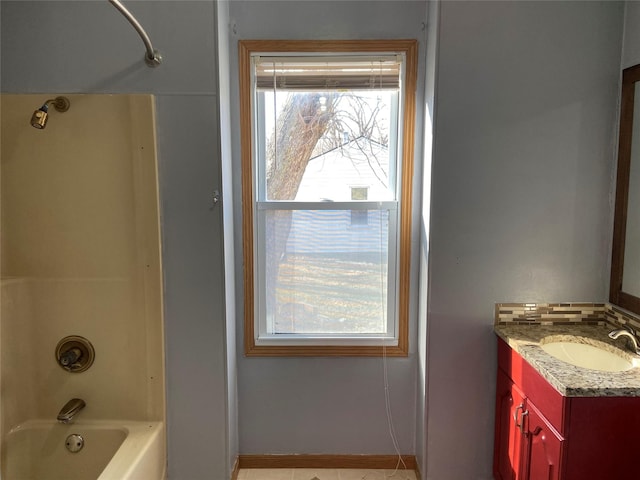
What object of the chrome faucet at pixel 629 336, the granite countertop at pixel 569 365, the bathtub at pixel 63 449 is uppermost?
the chrome faucet at pixel 629 336

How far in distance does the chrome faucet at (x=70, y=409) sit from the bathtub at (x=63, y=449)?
86 millimetres

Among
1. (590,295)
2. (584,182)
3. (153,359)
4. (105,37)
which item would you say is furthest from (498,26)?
(153,359)

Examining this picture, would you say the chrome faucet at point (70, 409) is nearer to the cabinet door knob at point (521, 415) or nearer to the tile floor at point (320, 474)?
the tile floor at point (320, 474)

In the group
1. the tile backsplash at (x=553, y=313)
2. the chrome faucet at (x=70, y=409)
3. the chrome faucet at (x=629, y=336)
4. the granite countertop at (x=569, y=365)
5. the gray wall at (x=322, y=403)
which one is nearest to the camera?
the granite countertop at (x=569, y=365)

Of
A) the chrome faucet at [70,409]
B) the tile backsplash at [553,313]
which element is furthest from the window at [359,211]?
the chrome faucet at [70,409]

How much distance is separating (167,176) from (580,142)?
1.77 m

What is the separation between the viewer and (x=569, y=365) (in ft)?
4.37

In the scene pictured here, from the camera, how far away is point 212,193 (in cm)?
163

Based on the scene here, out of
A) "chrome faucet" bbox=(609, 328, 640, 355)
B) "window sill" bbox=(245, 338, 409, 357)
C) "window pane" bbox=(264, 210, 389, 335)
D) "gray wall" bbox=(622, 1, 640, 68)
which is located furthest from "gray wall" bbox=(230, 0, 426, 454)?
"gray wall" bbox=(622, 1, 640, 68)

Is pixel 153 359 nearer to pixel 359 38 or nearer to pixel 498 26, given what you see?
pixel 359 38

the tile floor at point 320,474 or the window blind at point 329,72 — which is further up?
the window blind at point 329,72

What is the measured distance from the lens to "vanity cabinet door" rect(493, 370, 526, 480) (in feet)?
4.90

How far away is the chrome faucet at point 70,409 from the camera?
154 centimetres

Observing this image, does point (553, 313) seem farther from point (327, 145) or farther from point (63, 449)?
point (63, 449)
